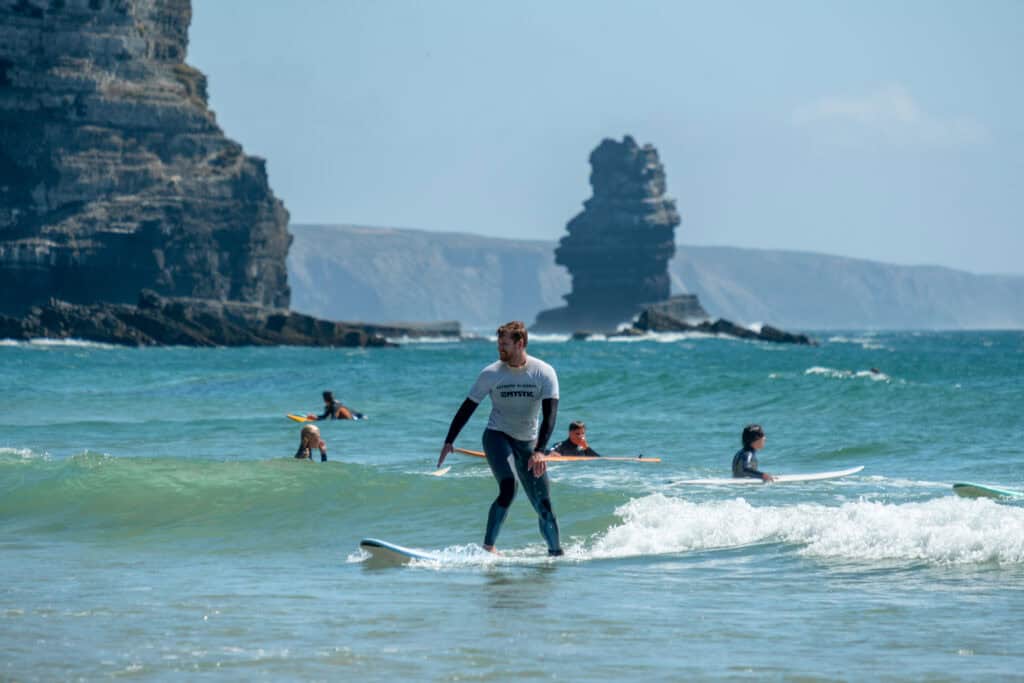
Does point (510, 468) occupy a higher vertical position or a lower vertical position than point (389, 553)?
higher

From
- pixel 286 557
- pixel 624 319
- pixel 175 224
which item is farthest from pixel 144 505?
pixel 624 319

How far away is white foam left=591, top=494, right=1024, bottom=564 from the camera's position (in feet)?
39.7

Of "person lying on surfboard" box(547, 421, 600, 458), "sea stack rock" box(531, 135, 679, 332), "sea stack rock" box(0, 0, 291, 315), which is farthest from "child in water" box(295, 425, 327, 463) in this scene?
"sea stack rock" box(531, 135, 679, 332)

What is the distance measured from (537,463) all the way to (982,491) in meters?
6.89

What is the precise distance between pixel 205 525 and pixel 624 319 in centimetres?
17508

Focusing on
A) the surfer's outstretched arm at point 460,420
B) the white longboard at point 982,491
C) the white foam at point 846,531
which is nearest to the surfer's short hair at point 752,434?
the white longboard at point 982,491

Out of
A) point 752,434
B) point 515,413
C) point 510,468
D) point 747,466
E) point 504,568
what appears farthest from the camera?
point 747,466

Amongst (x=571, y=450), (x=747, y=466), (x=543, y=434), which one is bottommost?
(x=571, y=450)

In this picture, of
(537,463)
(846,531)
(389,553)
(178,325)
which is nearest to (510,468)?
(537,463)

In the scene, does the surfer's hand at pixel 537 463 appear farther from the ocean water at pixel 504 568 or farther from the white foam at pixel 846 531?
the white foam at pixel 846 531

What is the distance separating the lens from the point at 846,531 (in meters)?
12.9

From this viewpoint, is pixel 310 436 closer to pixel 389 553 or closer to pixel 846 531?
pixel 389 553

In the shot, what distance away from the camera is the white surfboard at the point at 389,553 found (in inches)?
481

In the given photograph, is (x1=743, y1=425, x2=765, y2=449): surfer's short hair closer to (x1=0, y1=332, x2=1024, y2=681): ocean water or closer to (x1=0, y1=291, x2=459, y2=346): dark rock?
(x1=0, y1=332, x2=1024, y2=681): ocean water
